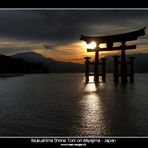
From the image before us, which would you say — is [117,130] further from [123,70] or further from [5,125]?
[123,70]

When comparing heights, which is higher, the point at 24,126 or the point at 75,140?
the point at 75,140

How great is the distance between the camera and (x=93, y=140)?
3.64m
